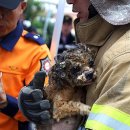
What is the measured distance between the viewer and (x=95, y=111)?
4.96 feet

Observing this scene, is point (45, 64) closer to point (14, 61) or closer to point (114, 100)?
point (14, 61)

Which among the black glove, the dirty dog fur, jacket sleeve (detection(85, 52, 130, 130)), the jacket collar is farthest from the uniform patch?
jacket sleeve (detection(85, 52, 130, 130))

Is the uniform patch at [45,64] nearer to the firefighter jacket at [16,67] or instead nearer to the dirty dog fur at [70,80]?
the firefighter jacket at [16,67]

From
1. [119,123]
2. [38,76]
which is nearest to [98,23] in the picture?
[38,76]

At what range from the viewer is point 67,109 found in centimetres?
169

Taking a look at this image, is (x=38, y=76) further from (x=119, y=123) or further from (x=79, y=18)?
(x=119, y=123)

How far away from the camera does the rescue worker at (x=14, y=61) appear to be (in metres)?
2.43

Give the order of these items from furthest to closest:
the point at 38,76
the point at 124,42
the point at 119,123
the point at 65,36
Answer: the point at 65,36 → the point at 38,76 → the point at 124,42 → the point at 119,123

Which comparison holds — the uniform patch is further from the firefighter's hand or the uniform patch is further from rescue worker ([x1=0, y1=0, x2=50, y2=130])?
the firefighter's hand

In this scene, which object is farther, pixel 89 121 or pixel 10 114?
pixel 10 114

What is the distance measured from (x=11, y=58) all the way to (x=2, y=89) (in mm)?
262

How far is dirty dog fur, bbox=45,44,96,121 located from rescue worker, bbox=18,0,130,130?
38 millimetres

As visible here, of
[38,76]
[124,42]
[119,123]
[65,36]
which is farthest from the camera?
[65,36]

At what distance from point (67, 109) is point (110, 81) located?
0.25m
